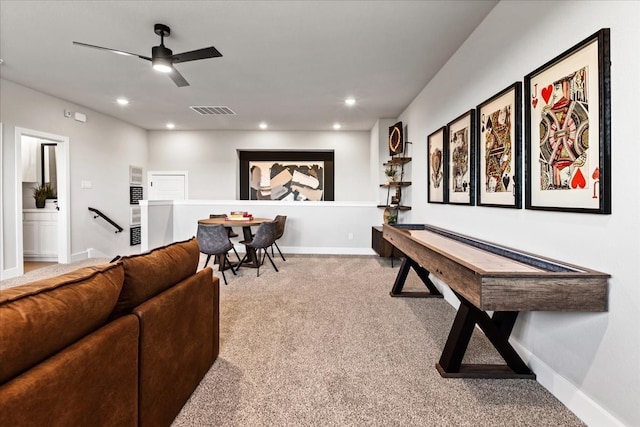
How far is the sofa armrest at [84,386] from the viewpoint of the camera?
0.76 meters

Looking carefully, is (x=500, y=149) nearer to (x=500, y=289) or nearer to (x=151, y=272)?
(x=500, y=289)

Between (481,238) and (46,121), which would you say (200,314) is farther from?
(46,121)

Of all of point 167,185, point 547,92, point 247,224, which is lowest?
point 247,224

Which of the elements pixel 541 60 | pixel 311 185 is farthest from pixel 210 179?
pixel 541 60

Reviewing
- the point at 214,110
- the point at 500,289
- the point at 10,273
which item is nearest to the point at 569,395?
the point at 500,289

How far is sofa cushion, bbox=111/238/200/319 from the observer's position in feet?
4.19

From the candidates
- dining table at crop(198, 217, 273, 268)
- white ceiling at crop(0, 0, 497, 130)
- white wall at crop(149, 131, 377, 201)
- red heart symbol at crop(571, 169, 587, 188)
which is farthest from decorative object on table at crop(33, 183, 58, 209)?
red heart symbol at crop(571, 169, 587, 188)

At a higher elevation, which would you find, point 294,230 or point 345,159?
point 345,159

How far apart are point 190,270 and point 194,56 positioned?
1.95 metres

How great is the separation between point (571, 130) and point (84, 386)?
7.64ft

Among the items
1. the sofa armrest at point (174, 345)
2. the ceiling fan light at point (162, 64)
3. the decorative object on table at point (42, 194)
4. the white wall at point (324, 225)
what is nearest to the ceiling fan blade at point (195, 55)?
A: the ceiling fan light at point (162, 64)

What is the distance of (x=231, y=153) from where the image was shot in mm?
6961

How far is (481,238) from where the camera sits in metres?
2.59

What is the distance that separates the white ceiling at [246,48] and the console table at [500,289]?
1883 millimetres
